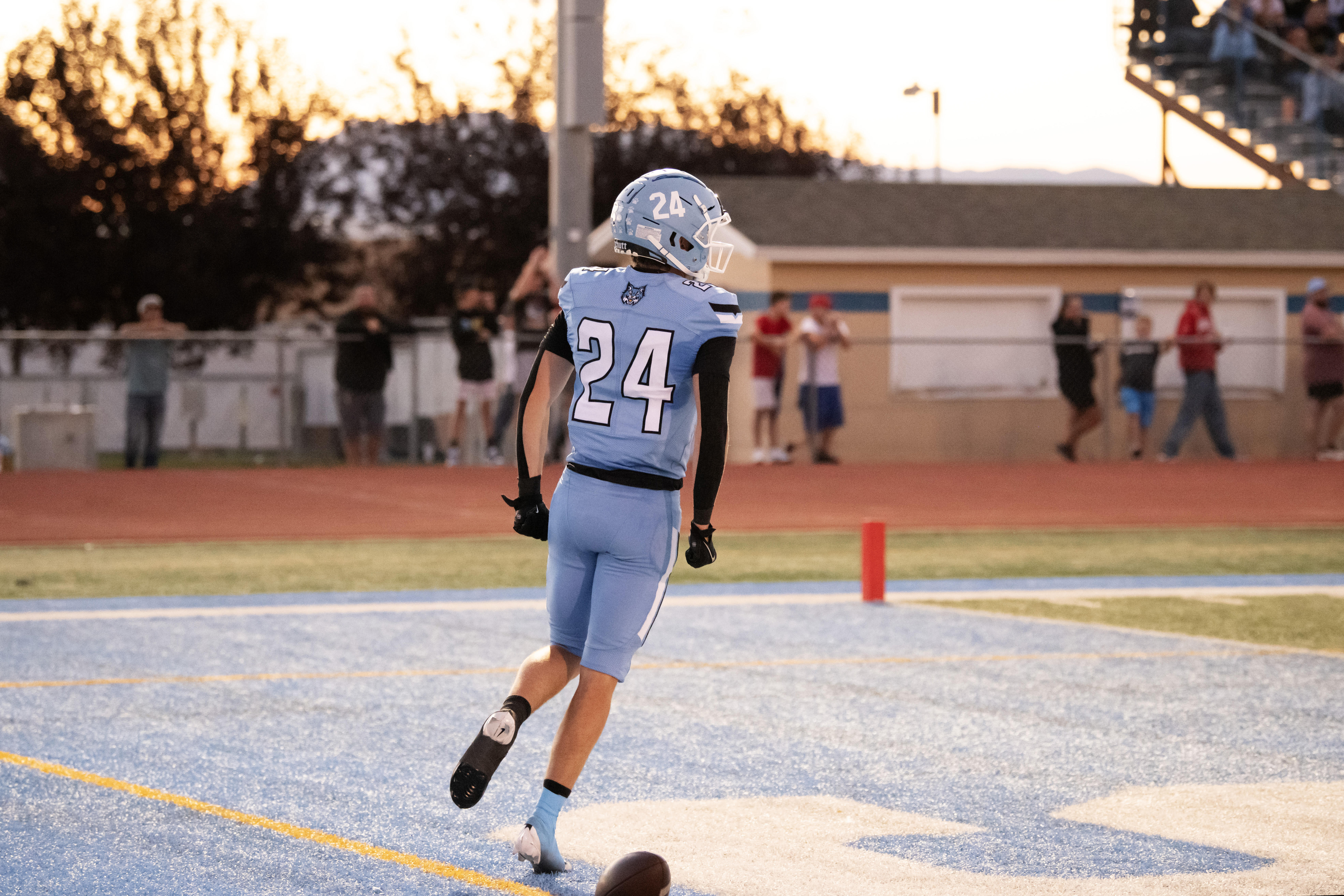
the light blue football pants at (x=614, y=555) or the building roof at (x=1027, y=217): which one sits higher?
the building roof at (x=1027, y=217)

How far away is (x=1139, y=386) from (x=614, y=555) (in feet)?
63.5

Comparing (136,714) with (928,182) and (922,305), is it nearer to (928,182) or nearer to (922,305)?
(922,305)

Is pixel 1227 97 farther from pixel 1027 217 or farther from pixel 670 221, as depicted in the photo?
pixel 670 221

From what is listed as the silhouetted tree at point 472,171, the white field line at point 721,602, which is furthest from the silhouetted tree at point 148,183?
the white field line at point 721,602

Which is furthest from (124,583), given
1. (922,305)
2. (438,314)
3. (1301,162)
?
(438,314)

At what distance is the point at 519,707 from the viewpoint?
5098 mm

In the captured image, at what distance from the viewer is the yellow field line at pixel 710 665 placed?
8.45m

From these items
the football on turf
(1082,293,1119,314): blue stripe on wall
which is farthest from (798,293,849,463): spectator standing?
the football on turf

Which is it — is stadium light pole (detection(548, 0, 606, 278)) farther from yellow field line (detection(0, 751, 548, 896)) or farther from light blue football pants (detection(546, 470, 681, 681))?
light blue football pants (detection(546, 470, 681, 681))

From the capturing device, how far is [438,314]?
41000 mm

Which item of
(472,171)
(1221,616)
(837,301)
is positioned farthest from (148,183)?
(1221,616)

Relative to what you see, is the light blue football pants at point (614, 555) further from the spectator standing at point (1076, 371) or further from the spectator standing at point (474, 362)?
the spectator standing at point (1076, 371)

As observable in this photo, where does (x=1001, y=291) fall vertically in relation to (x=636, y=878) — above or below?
above

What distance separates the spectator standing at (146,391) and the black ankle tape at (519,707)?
15.6 metres
